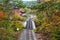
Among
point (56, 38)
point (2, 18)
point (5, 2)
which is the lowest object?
point (56, 38)

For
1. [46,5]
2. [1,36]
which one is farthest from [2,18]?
[46,5]

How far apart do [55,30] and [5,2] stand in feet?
22.6

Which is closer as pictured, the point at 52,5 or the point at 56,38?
the point at 56,38

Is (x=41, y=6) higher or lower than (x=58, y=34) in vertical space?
higher

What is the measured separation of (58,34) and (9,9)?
7.64m

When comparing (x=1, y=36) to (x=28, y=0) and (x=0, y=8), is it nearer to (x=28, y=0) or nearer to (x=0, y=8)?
(x=0, y=8)

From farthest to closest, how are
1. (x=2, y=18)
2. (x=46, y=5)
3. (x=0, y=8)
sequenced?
(x=46, y=5) → (x=0, y=8) → (x=2, y=18)

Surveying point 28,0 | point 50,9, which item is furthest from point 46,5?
point 28,0

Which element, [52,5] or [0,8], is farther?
[52,5]

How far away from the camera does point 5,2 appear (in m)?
20.9

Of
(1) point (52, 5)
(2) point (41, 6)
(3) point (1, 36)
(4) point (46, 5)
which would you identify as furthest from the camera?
(2) point (41, 6)

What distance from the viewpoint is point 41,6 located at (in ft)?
86.6

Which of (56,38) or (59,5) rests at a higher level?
(59,5)

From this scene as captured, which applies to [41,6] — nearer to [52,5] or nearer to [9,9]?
[52,5]
